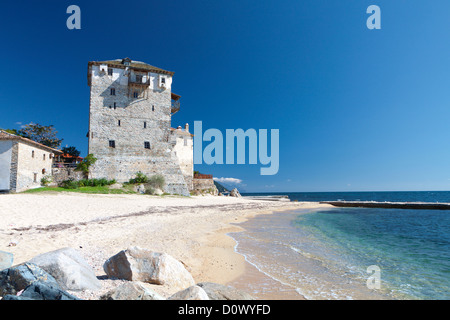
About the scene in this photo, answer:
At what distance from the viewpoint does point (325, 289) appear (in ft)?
17.5

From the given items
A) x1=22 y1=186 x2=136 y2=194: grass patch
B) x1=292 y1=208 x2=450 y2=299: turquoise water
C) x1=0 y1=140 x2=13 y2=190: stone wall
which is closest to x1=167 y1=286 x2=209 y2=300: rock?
x1=292 y1=208 x2=450 y2=299: turquoise water

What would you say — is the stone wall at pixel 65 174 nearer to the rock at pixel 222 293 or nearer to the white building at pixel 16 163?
the white building at pixel 16 163

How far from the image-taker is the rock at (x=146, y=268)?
4219mm

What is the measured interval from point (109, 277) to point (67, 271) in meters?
0.97

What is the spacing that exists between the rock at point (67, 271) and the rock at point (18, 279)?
259 mm

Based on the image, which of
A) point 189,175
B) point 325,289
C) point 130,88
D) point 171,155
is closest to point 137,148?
point 171,155

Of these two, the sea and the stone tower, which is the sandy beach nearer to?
the sea

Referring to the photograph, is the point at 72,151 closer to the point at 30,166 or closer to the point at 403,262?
the point at 30,166

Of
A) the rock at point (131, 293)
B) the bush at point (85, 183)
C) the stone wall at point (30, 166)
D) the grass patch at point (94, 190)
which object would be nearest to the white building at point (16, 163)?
the stone wall at point (30, 166)

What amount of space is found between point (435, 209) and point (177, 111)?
48969 mm

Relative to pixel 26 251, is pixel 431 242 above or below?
below

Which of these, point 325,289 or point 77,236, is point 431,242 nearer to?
point 325,289

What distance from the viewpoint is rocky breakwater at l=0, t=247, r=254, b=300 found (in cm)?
289
